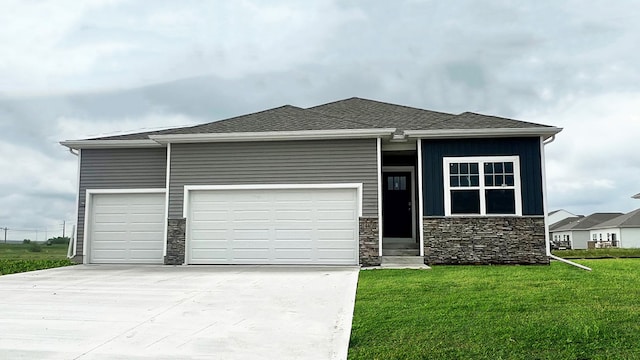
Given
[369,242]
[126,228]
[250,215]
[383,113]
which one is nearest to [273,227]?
[250,215]

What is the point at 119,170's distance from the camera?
45.9 feet

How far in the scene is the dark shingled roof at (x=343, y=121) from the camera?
12.7 metres

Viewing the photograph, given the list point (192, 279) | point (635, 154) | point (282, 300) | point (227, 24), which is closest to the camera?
point (282, 300)

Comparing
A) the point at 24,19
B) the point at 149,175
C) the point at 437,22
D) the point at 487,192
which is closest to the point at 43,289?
the point at 149,175

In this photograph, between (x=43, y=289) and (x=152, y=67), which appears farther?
(x=152, y=67)

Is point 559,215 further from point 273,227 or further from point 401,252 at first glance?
point 273,227

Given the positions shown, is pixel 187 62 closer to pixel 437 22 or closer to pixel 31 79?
pixel 31 79

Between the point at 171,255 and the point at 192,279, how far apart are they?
330cm

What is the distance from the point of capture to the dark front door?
14906 mm

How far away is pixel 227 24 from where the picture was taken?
1343 centimetres

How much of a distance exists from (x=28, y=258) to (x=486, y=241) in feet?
48.2

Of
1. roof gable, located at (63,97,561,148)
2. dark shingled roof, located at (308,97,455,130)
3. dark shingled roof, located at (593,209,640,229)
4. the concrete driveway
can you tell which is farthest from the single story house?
the concrete driveway

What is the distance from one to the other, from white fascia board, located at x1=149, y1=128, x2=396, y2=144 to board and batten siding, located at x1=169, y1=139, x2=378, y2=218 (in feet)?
0.59

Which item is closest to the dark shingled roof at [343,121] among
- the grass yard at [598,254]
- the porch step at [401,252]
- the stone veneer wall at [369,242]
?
the stone veneer wall at [369,242]
